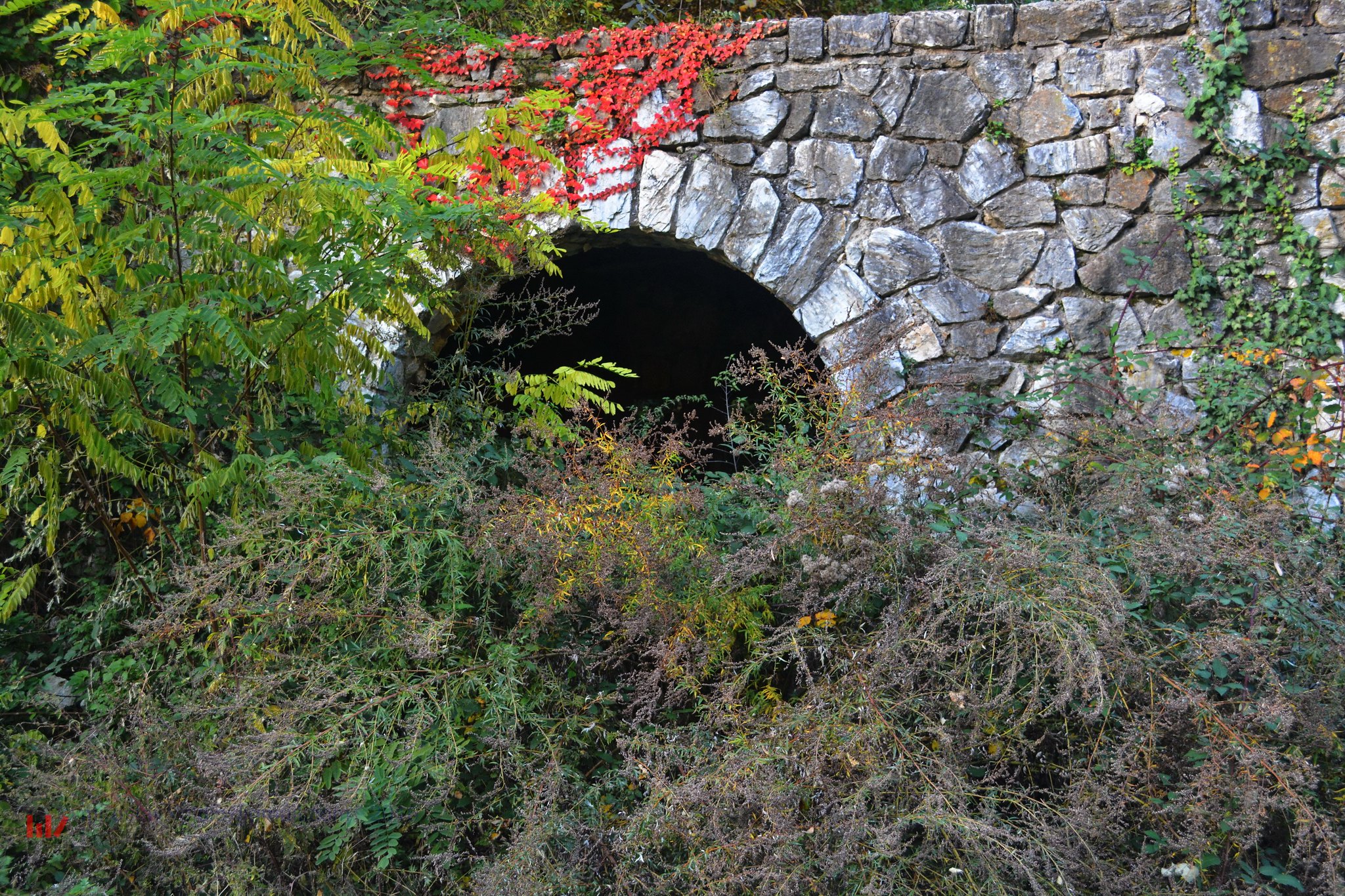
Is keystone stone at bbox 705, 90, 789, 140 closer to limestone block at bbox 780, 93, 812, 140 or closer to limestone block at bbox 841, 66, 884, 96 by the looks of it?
limestone block at bbox 780, 93, 812, 140

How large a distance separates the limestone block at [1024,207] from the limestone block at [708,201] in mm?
1079

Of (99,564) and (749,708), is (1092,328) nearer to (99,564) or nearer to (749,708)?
(749,708)

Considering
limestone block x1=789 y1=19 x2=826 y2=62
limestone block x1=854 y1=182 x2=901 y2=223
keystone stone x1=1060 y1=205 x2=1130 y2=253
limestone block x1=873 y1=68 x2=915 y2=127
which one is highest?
limestone block x1=789 y1=19 x2=826 y2=62

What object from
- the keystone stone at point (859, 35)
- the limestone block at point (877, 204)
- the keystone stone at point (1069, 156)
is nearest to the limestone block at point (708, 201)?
the limestone block at point (877, 204)

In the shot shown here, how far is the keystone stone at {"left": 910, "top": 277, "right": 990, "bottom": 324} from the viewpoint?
378 cm

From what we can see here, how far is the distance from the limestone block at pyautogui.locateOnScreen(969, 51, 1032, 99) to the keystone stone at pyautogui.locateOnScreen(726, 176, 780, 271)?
941mm

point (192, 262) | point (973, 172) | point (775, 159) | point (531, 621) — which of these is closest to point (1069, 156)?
point (973, 172)

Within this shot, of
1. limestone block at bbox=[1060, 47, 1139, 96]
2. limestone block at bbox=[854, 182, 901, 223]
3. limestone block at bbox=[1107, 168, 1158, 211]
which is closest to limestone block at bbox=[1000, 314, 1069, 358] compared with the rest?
limestone block at bbox=[1107, 168, 1158, 211]

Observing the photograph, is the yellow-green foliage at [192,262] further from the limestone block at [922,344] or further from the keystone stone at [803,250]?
the limestone block at [922,344]

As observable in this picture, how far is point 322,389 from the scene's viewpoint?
2.64 metres

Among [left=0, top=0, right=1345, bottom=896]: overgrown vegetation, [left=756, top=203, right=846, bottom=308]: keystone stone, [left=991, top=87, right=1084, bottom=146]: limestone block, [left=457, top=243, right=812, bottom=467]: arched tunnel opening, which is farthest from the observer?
[left=457, top=243, right=812, bottom=467]: arched tunnel opening

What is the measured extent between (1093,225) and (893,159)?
0.84 m

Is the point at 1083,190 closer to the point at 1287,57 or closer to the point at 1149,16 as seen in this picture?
the point at 1149,16

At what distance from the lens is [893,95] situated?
3820 mm
